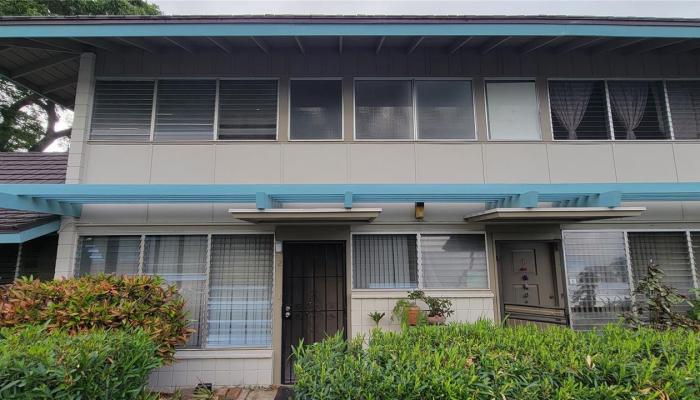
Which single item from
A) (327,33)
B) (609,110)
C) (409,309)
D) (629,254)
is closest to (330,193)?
(409,309)

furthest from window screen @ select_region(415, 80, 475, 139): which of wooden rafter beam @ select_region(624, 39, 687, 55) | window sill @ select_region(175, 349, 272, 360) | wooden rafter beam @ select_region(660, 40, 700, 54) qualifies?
window sill @ select_region(175, 349, 272, 360)

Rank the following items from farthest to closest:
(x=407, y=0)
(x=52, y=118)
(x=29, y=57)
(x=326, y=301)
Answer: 1. (x=52, y=118)
2. (x=407, y=0)
3. (x=29, y=57)
4. (x=326, y=301)

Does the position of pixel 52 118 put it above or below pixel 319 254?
above

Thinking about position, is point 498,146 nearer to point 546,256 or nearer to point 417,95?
point 417,95

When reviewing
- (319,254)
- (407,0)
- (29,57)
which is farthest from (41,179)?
(407,0)

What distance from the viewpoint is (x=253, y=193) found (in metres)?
5.32

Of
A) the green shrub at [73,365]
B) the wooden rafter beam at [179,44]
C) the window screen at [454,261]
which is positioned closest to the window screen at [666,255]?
the window screen at [454,261]

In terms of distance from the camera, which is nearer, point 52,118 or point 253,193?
point 253,193

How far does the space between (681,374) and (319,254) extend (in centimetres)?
474

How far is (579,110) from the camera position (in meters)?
6.51

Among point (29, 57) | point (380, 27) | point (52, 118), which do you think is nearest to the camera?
point (380, 27)

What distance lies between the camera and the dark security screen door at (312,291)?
6078 mm

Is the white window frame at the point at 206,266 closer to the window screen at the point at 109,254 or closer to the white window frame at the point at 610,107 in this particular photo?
the window screen at the point at 109,254

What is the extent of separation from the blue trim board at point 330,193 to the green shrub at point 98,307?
1169 mm
